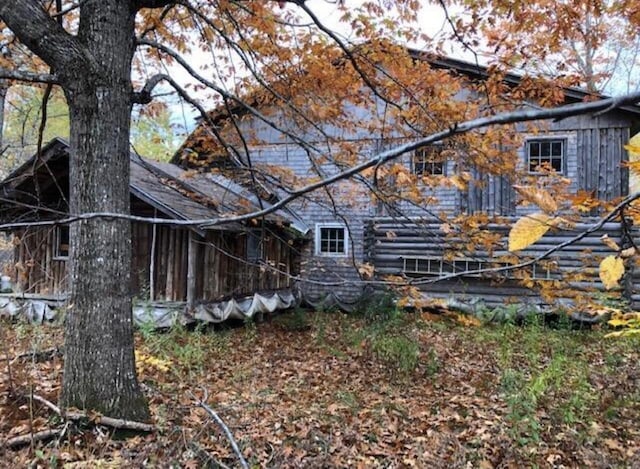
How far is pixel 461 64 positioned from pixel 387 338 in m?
8.16

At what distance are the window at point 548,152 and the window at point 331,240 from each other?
19.6ft

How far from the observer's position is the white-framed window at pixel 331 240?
14109 millimetres

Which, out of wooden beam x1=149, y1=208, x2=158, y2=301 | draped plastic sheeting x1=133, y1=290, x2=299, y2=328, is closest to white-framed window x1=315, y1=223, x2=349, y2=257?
draped plastic sheeting x1=133, y1=290, x2=299, y2=328

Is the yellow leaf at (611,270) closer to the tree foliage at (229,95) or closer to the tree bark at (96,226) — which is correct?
the tree foliage at (229,95)

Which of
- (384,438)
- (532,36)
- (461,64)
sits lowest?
(384,438)

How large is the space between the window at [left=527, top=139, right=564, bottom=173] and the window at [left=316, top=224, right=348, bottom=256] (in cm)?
596

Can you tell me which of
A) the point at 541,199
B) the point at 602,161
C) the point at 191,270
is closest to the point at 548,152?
the point at 602,161

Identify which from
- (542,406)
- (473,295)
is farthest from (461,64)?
(542,406)

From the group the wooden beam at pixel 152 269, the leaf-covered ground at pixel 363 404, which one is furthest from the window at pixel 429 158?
the wooden beam at pixel 152 269

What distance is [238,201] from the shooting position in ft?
38.4

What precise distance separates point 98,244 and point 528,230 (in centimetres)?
368

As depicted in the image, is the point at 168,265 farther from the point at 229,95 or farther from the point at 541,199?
the point at 541,199

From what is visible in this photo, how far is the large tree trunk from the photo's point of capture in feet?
12.8

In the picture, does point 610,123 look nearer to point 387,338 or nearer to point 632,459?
point 387,338
